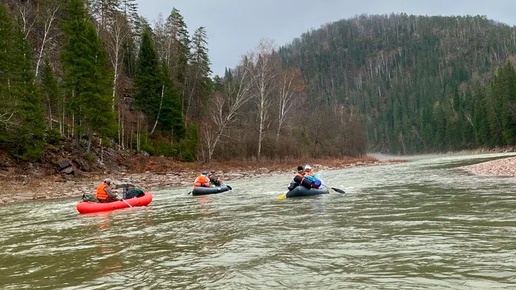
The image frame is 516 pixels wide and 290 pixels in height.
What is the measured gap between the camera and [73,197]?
73.2 feet

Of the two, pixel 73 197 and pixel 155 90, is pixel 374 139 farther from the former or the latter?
pixel 73 197

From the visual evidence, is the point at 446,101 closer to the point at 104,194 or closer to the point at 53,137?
the point at 53,137

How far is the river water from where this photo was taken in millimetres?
6297

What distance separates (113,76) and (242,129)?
1522 cm

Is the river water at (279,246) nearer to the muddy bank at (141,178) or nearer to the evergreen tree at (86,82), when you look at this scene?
the muddy bank at (141,178)

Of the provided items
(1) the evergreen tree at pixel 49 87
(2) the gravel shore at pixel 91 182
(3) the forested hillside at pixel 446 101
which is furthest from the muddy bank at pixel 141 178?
(3) the forested hillside at pixel 446 101

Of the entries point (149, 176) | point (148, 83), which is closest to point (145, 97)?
point (148, 83)

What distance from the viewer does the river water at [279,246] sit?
630cm

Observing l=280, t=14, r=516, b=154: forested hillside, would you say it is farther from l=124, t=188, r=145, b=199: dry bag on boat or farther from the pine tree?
l=124, t=188, r=145, b=199: dry bag on boat

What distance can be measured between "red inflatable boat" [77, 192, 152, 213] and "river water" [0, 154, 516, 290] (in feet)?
2.14

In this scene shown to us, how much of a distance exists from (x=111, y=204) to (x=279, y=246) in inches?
399

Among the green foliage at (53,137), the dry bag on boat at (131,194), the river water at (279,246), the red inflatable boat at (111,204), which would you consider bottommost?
the river water at (279,246)

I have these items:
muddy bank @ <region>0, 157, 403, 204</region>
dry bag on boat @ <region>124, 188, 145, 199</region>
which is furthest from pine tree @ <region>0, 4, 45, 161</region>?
dry bag on boat @ <region>124, 188, 145, 199</region>

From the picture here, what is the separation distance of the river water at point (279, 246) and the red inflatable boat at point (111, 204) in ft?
2.14
